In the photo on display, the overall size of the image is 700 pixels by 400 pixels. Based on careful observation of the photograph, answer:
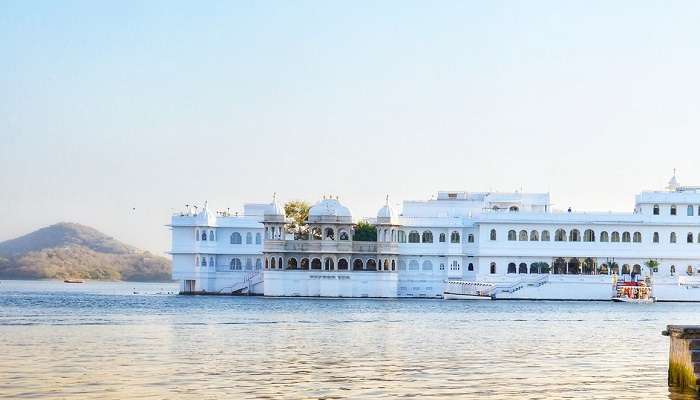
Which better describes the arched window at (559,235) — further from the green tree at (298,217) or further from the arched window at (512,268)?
the green tree at (298,217)

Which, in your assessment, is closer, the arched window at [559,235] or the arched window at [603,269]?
the arched window at [559,235]

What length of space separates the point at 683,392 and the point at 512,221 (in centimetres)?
6303

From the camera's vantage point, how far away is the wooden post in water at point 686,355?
2406 centimetres

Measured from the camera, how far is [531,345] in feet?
128

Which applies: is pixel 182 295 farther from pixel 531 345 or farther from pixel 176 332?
pixel 531 345

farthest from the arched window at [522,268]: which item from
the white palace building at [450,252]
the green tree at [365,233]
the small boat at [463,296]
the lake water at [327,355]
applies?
the lake water at [327,355]

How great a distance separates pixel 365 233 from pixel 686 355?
69.7 metres

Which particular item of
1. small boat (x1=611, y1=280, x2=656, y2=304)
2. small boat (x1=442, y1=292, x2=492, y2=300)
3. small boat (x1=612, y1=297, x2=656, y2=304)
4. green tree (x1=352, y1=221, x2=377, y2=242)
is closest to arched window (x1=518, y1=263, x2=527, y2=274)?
small boat (x1=442, y1=292, x2=492, y2=300)

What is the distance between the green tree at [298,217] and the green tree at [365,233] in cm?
464

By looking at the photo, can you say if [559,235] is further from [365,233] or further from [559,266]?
[365,233]

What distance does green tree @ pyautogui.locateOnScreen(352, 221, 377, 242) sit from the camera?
308 feet

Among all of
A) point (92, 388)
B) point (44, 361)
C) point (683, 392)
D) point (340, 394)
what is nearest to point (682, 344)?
point (683, 392)

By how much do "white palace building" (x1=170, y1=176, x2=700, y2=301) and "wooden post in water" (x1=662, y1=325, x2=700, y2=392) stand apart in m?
58.5

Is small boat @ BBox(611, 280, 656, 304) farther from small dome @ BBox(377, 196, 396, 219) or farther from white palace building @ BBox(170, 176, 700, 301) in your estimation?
small dome @ BBox(377, 196, 396, 219)
